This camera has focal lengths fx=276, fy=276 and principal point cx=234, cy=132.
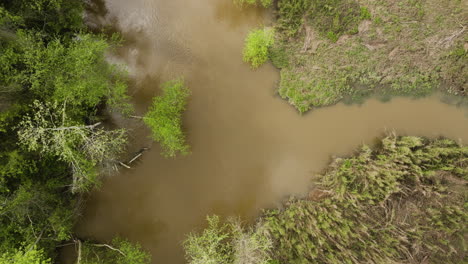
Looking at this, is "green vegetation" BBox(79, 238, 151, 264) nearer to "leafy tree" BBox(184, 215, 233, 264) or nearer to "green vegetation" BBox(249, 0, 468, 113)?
"leafy tree" BBox(184, 215, 233, 264)

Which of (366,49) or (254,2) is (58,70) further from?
(366,49)

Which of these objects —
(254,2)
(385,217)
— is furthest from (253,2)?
(385,217)

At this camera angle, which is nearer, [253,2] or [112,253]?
[112,253]

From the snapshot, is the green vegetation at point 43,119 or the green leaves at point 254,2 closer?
the green vegetation at point 43,119

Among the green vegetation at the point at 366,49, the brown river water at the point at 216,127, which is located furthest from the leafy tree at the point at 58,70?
the green vegetation at the point at 366,49

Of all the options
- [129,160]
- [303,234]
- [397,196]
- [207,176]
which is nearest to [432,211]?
[397,196]

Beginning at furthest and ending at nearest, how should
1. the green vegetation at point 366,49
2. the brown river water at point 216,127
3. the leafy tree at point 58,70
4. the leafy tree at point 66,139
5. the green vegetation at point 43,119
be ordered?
the brown river water at point 216,127, the green vegetation at point 366,49, the leafy tree at point 58,70, the green vegetation at point 43,119, the leafy tree at point 66,139

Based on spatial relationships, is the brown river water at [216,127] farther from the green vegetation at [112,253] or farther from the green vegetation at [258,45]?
the green vegetation at [112,253]
